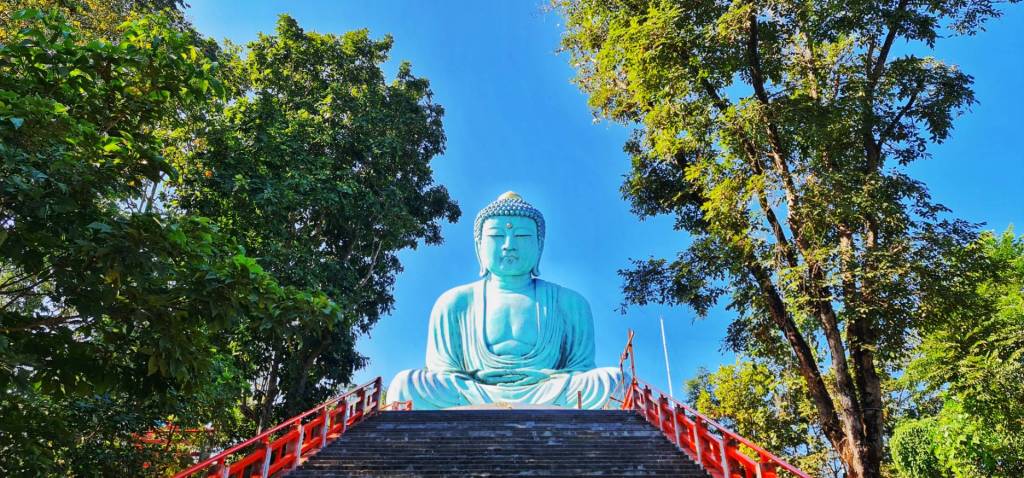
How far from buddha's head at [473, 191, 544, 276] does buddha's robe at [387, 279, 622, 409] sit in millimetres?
488

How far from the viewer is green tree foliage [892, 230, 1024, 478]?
10844 mm

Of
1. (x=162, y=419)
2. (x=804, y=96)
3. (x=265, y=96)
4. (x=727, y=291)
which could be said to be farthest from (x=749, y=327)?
(x=265, y=96)

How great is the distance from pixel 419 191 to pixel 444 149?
1.16 meters

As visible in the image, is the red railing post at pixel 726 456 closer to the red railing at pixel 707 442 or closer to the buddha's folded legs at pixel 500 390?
the red railing at pixel 707 442

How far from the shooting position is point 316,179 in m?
12.5

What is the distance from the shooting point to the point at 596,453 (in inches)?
258

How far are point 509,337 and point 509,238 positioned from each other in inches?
76.7

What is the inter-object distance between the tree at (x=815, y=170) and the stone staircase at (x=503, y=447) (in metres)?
2.05

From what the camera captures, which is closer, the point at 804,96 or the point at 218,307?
the point at 218,307

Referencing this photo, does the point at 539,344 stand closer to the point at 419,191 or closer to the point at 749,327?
the point at 749,327

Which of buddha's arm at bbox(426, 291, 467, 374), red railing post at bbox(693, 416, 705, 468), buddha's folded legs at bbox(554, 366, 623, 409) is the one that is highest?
buddha's arm at bbox(426, 291, 467, 374)

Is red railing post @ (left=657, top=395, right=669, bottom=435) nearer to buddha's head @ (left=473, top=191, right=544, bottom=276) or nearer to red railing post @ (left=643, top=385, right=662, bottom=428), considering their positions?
red railing post @ (left=643, top=385, right=662, bottom=428)

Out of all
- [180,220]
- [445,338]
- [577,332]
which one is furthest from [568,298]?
[180,220]

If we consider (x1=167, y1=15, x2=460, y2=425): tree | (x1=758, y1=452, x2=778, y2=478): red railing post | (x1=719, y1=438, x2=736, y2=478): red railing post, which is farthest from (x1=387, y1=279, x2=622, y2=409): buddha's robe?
(x1=758, y1=452, x2=778, y2=478): red railing post
